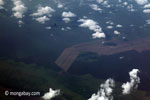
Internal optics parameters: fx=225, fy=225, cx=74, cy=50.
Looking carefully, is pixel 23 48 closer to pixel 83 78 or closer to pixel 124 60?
pixel 83 78

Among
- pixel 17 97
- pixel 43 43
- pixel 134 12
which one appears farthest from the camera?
pixel 134 12

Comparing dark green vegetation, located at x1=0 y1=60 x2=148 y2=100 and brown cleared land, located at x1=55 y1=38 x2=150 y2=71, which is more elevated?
brown cleared land, located at x1=55 y1=38 x2=150 y2=71

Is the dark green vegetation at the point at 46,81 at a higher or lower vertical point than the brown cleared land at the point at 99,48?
lower

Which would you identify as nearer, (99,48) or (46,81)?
(46,81)

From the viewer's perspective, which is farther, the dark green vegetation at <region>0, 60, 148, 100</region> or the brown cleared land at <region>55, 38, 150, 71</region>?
the brown cleared land at <region>55, 38, 150, 71</region>

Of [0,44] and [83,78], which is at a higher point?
[0,44]

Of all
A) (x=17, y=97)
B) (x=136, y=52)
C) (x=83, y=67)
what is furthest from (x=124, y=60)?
(x=17, y=97)

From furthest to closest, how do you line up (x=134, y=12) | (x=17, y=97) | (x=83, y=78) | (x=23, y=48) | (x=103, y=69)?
(x=134, y=12)
(x=23, y=48)
(x=103, y=69)
(x=83, y=78)
(x=17, y=97)

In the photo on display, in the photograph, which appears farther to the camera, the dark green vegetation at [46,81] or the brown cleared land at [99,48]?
the brown cleared land at [99,48]
